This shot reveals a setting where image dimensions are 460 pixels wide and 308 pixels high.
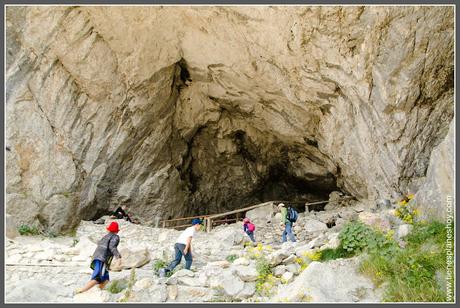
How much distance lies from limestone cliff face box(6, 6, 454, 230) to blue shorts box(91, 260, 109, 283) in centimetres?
472

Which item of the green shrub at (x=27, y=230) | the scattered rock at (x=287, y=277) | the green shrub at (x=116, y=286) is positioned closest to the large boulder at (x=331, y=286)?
the scattered rock at (x=287, y=277)

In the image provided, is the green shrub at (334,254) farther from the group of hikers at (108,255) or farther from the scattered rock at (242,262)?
the group of hikers at (108,255)

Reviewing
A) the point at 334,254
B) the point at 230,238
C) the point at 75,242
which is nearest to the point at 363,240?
the point at 334,254

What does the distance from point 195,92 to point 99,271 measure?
8.70 m

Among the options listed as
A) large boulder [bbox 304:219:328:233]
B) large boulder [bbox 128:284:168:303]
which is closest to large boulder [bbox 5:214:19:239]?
large boulder [bbox 128:284:168:303]

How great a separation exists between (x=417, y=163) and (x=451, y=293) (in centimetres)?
467

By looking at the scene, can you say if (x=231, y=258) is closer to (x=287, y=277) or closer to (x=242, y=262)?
(x=242, y=262)

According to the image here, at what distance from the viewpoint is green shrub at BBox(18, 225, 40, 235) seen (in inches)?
358

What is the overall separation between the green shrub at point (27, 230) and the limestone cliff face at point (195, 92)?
0.28 meters

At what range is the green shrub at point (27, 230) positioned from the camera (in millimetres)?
9104

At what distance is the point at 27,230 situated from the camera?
9.20 meters

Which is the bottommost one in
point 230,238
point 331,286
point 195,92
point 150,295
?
point 150,295

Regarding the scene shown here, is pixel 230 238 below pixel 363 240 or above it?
below

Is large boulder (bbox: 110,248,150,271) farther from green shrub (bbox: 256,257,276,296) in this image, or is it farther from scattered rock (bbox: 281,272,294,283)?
scattered rock (bbox: 281,272,294,283)
